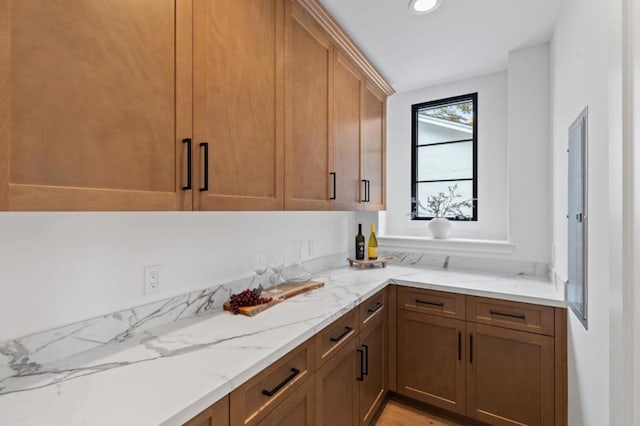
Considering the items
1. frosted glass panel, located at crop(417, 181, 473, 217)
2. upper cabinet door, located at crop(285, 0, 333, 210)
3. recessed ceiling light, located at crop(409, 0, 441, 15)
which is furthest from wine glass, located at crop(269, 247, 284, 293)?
frosted glass panel, located at crop(417, 181, 473, 217)

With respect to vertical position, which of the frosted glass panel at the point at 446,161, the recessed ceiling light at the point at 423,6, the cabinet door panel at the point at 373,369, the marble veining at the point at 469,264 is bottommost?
the cabinet door panel at the point at 373,369

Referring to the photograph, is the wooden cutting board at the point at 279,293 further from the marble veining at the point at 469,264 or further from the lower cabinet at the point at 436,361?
the marble veining at the point at 469,264

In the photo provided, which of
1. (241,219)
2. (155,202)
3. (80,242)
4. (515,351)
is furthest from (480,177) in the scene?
(80,242)

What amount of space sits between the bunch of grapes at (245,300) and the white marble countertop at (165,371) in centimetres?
6

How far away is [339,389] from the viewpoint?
1.53 m

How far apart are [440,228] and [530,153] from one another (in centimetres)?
86

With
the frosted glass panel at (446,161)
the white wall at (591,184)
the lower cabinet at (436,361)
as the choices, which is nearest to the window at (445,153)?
the frosted glass panel at (446,161)

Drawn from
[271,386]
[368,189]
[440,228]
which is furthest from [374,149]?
[271,386]

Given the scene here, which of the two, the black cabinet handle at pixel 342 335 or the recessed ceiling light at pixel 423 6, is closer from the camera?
the black cabinet handle at pixel 342 335

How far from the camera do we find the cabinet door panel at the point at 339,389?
1.37 metres

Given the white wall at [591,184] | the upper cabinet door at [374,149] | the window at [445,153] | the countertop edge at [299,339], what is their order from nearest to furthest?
the countertop edge at [299,339] → the white wall at [591,184] → the upper cabinet door at [374,149] → the window at [445,153]

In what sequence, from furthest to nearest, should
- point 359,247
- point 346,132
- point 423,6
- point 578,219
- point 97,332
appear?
point 359,247, point 346,132, point 423,6, point 578,219, point 97,332

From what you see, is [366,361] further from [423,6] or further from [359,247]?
[423,6]

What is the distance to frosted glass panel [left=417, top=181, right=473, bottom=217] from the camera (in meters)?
2.84
